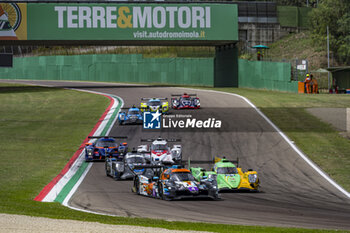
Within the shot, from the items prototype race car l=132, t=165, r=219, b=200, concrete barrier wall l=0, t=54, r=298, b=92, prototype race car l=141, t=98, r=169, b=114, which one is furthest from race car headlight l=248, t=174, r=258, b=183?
concrete barrier wall l=0, t=54, r=298, b=92

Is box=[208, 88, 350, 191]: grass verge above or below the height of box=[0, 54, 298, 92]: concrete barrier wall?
below

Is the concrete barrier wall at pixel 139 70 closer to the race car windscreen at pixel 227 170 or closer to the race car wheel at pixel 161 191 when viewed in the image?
the race car windscreen at pixel 227 170

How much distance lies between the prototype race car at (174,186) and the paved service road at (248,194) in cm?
A: 36

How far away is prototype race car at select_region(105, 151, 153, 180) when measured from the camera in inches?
1021

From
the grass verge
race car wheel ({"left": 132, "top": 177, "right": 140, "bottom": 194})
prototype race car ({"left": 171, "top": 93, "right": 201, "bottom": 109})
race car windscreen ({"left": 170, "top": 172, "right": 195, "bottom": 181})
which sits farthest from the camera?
prototype race car ({"left": 171, "top": 93, "right": 201, "bottom": 109})

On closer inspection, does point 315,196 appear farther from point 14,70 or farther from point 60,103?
point 14,70

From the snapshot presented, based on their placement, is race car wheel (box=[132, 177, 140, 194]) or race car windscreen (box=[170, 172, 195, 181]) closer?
race car windscreen (box=[170, 172, 195, 181])

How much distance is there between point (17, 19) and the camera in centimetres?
5956

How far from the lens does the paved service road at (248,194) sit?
1766 centimetres

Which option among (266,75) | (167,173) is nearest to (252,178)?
(167,173)

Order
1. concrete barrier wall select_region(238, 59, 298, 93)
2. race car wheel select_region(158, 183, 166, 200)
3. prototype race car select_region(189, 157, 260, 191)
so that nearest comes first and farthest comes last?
race car wheel select_region(158, 183, 166, 200)
prototype race car select_region(189, 157, 260, 191)
concrete barrier wall select_region(238, 59, 298, 93)

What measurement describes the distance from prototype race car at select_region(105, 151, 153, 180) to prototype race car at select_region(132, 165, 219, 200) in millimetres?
2557

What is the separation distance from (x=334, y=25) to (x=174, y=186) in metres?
67.9

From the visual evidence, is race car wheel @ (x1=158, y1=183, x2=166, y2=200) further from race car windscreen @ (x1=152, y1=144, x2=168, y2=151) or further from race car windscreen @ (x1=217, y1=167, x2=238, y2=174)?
race car windscreen @ (x1=152, y1=144, x2=168, y2=151)
